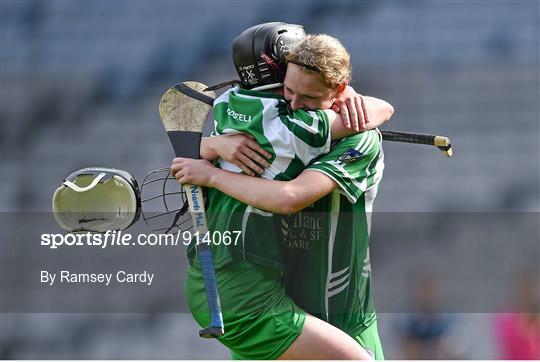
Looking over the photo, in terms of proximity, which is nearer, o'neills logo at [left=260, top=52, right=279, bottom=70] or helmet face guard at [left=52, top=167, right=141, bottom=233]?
o'neills logo at [left=260, top=52, right=279, bottom=70]

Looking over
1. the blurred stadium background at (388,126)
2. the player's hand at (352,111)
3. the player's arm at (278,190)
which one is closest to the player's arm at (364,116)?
the player's hand at (352,111)

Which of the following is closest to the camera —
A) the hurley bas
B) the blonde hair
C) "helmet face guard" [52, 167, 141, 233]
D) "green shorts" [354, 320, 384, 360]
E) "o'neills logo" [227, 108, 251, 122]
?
the blonde hair

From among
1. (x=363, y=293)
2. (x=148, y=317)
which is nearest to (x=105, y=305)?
(x=148, y=317)

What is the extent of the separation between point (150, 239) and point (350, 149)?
3.81ft

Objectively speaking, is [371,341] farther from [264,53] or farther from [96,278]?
[96,278]

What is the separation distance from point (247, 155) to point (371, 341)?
59 cm

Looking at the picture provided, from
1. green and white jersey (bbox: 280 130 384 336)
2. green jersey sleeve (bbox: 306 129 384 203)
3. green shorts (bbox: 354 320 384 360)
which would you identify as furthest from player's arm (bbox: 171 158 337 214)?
green shorts (bbox: 354 320 384 360)

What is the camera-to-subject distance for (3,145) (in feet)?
12.8

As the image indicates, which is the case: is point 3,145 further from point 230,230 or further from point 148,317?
point 230,230

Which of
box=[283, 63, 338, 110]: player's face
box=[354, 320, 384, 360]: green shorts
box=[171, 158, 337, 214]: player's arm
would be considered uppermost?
box=[283, 63, 338, 110]: player's face

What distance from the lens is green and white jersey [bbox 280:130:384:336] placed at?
8.38ft

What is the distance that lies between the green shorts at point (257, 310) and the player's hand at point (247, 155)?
22 cm

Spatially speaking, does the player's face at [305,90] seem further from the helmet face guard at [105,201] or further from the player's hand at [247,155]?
the helmet face guard at [105,201]

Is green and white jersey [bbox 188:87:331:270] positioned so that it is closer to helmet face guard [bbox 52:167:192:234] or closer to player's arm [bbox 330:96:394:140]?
player's arm [bbox 330:96:394:140]
